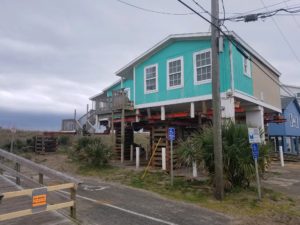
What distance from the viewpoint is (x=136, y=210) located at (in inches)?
347

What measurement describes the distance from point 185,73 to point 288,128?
20658mm

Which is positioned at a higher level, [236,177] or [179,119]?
[179,119]

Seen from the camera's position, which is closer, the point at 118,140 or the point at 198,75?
the point at 198,75

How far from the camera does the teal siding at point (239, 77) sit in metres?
15.9

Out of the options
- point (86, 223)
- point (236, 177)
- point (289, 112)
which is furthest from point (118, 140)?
point (289, 112)

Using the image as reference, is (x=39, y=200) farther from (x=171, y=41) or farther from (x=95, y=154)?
(x=171, y=41)

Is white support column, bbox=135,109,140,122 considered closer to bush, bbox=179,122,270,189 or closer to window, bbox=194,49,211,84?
window, bbox=194,49,211,84

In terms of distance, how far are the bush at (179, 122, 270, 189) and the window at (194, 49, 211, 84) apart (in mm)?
4714

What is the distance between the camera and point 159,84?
18.3 metres

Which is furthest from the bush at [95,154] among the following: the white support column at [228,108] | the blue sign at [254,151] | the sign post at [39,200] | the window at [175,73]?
the sign post at [39,200]

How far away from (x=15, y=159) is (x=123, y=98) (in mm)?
11594

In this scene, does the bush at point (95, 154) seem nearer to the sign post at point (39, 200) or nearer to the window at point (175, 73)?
the window at point (175, 73)

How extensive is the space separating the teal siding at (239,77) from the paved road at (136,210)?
26.0 ft

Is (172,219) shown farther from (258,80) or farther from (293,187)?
(258,80)
